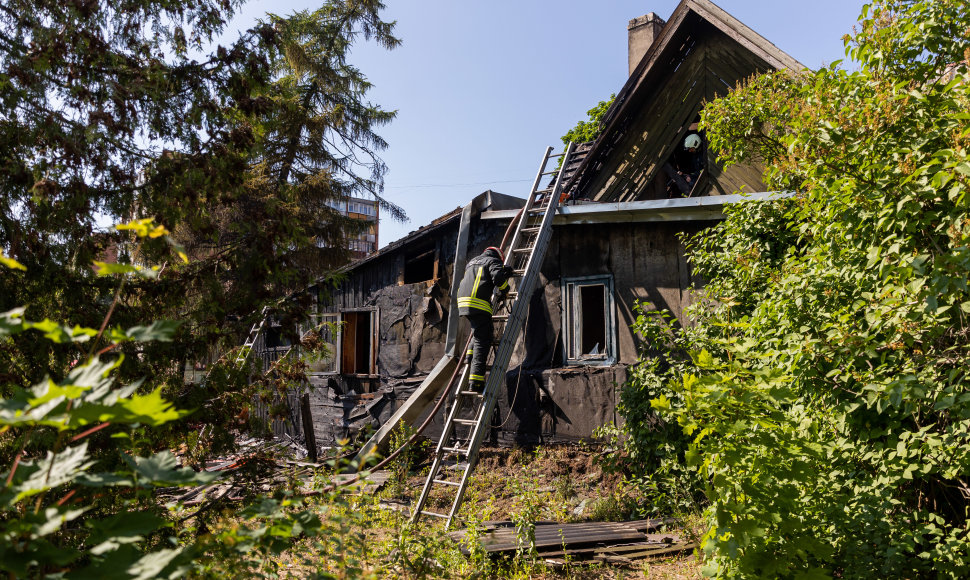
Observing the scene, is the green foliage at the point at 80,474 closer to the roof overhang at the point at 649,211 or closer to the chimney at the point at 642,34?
the roof overhang at the point at 649,211

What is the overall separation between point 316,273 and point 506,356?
12541mm

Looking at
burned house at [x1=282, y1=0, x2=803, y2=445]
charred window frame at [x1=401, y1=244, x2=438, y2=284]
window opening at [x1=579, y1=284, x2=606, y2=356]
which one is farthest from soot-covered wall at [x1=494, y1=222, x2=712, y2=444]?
charred window frame at [x1=401, y1=244, x2=438, y2=284]

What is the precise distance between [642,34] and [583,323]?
7647mm

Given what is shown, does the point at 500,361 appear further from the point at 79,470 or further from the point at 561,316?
the point at 79,470

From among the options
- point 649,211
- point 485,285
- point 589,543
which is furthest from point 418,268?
point 589,543

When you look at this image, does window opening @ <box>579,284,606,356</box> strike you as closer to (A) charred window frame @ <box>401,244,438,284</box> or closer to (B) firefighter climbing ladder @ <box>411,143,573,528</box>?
(B) firefighter climbing ladder @ <box>411,143,573,528</box>

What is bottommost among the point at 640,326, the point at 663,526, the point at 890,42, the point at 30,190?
the point at 663,526

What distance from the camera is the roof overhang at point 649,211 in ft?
28.2

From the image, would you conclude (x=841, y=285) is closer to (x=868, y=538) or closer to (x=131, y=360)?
(x=868, y=538)

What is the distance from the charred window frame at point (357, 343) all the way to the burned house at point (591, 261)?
85mm

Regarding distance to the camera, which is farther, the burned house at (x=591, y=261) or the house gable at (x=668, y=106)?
the house gable at (x=668, y=106)

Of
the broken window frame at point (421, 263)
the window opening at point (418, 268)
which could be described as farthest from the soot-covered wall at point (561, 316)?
the window opening at point (418, 268)

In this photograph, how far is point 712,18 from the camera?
10430 millimetres

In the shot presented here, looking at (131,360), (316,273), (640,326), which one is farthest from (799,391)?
(316,273)
